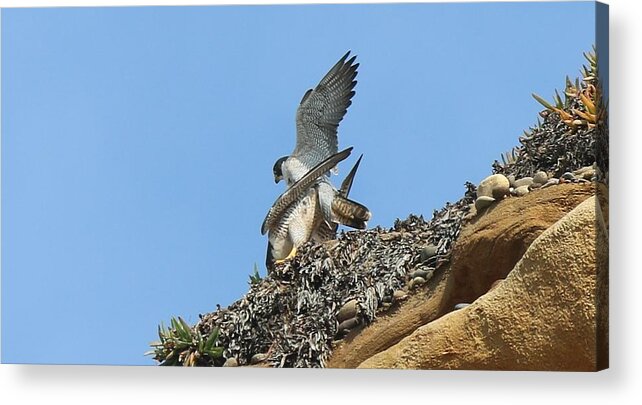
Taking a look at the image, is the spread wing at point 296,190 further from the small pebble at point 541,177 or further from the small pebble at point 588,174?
the small pebble at point 588,174

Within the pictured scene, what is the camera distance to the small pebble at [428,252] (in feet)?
30.3

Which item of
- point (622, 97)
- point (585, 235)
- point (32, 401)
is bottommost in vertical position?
point (32, 401)

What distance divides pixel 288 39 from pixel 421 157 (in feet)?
3.24

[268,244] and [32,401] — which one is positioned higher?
[268,244]

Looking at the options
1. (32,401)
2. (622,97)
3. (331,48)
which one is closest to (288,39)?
(331,48)

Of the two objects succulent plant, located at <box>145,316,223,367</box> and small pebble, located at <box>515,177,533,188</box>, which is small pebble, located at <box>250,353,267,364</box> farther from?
small pebble, located at <box>515,177,533,188</box>

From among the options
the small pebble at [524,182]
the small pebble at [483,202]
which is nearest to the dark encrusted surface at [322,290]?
the small pebble at [483,202]

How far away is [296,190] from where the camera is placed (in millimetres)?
9555

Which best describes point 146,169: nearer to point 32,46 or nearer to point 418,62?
point 32,46

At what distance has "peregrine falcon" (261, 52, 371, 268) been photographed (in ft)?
31.0

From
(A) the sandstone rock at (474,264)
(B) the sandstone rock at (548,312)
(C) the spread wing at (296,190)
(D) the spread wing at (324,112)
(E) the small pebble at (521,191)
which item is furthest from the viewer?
(C) the spread wing at (296,190)

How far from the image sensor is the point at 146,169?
9617 millimetres

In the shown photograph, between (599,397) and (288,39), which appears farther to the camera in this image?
(288,39)

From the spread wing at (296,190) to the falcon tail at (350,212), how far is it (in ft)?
0.61
